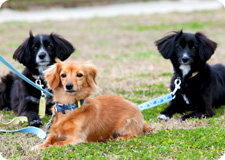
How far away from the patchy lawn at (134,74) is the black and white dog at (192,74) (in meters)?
0.24

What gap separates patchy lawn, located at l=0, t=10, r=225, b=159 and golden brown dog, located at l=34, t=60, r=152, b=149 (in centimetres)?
19

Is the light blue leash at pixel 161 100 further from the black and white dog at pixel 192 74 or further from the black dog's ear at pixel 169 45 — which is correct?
the black dog's ear at pixel 169 45

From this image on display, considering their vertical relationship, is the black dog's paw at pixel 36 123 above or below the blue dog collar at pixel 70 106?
below

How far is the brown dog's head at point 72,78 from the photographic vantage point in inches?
153

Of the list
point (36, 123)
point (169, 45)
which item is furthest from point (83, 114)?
point (169, 45)

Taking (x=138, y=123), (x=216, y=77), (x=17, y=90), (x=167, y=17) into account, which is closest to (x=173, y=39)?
(x=216, y=77)

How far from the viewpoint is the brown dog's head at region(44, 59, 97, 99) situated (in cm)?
388

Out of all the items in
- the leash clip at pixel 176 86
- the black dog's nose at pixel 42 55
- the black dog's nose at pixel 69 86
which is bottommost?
the leash clip at pixel 176 86

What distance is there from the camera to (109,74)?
8.45 m

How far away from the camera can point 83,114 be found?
13.3ft

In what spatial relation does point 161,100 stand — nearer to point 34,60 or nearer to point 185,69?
point 185,69

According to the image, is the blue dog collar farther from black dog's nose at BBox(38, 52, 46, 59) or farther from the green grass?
the green grass

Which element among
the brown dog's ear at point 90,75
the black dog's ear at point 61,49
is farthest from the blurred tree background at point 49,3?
the brown dog's ear at point 90,75

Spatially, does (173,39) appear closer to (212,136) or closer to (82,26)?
(212,136)
